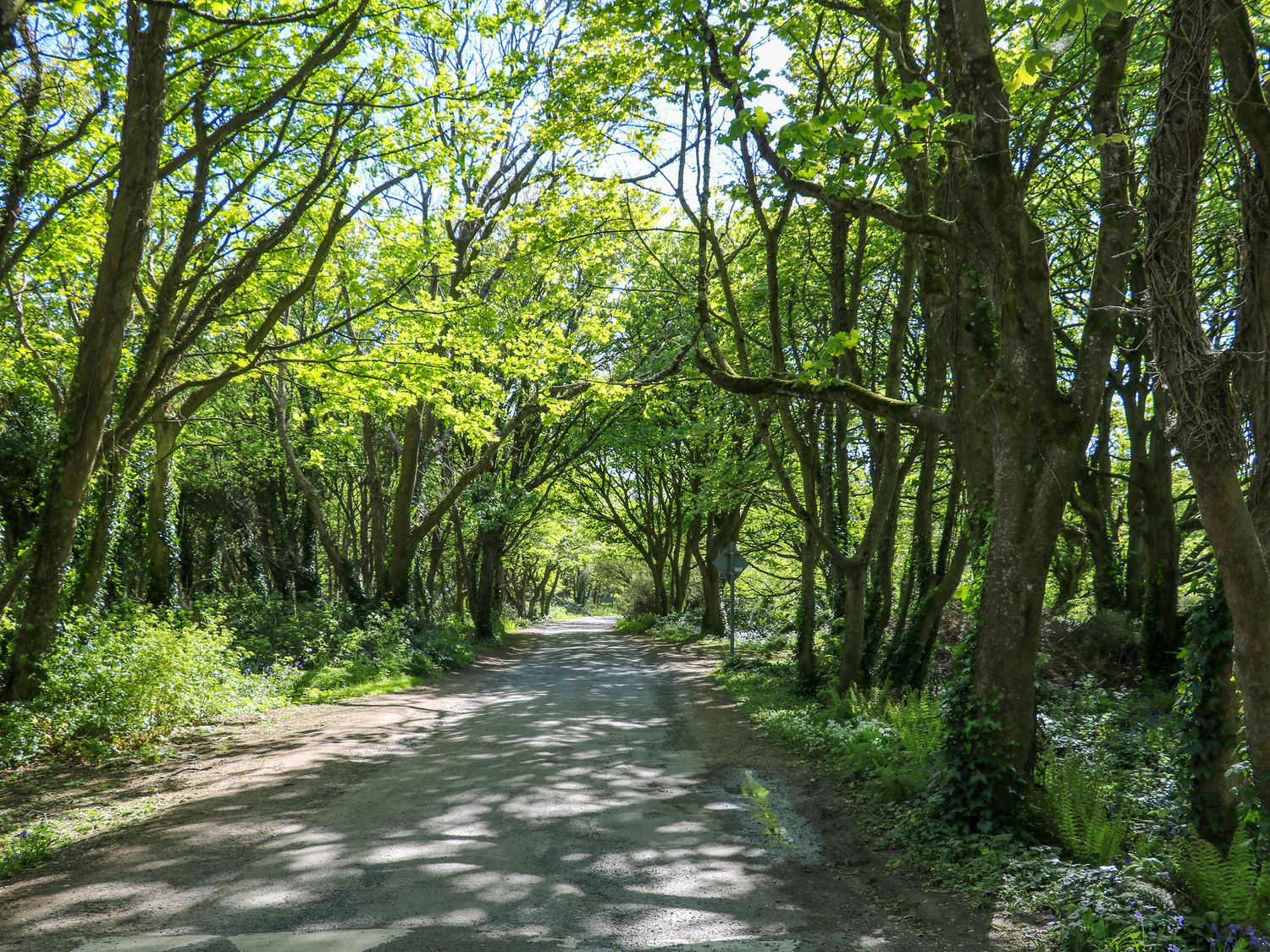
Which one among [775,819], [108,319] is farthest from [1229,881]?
[108,319]

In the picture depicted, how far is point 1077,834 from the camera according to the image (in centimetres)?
565

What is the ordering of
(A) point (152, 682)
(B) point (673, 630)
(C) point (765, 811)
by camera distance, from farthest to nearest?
(B) point (673, 630)
(A) point (152, 682)
(C) point (765, 811)

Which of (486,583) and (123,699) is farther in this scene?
(486,583)

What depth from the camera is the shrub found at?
846 centimetres

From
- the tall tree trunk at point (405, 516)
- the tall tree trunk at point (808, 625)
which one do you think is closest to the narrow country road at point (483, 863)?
the tall tree trunk at point (808, 625)

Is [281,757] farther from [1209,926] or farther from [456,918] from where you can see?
[1209,926]

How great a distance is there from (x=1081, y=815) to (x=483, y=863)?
4.21 m

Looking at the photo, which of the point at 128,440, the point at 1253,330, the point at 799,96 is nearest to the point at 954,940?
the point at 1253,330

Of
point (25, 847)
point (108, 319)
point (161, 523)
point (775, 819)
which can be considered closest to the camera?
point (25, 847)

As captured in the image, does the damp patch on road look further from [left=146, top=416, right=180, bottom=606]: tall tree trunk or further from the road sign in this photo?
[left=146, top=416, right=180, bottom=606]: tall tree trunk

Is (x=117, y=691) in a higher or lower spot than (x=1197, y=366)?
lower

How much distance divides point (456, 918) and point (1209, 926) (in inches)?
154

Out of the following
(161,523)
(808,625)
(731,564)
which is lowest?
(808,625)

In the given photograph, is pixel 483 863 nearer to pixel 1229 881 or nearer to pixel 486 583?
pixel 1229 881
